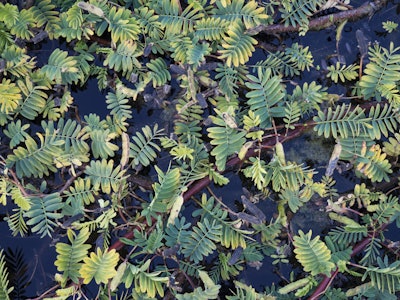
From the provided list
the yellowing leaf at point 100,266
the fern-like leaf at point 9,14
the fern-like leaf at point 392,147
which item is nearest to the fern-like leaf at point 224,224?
the yellowing leaf at point 100,266

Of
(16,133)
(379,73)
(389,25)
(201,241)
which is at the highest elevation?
(389,25)

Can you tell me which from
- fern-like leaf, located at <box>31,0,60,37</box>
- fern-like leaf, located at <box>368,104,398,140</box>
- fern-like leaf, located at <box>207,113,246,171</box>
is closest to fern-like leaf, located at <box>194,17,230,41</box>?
fern-like leaf, located at <box>207,113,246,171</box>

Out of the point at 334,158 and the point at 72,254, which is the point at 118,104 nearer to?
the point at 72,254

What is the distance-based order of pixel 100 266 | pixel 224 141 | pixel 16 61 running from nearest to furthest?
pixel 100 266 < pixel 224 141 < pixel 16 61

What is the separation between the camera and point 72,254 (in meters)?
2.60

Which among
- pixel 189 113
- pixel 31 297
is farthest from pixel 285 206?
pixel 31 297

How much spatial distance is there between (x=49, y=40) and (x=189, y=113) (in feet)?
2.73

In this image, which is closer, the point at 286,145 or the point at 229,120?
the point at 229,120

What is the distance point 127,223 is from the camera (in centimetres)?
273

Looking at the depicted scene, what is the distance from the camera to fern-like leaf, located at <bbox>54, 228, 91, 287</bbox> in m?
2.57

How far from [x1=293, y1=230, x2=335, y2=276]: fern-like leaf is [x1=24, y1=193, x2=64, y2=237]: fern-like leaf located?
3.58ft

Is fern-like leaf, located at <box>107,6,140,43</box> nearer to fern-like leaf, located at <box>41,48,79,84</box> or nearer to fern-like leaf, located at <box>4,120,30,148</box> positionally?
fern-like leaf, located at <box>41,48,79,84</box>

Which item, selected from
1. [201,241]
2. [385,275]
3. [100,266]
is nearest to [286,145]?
[201,241]

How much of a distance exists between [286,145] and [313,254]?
23.7 inches
